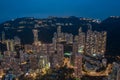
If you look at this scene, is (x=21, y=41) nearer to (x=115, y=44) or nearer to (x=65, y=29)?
(x=65, y=29)

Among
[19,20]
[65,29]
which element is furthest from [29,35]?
[19,20]

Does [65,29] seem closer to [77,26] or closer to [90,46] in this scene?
[77,26]

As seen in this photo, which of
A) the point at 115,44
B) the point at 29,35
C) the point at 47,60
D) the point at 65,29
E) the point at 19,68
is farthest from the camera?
the point at 65,29

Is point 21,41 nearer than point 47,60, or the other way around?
point 47,60

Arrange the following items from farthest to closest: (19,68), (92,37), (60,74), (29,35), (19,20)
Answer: (19,20)
(29,35)
(92,37)
(19,68)
(60,74)

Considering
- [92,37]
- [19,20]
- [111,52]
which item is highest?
[19,20]

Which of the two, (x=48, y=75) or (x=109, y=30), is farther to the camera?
(x=109, y=30)

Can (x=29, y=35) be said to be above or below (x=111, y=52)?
above

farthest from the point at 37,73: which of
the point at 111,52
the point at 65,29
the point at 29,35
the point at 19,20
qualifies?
the point at 19,20

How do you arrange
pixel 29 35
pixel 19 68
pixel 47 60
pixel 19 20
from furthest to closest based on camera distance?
pixel 19 20 → pixel 29 35 → pixel 47 60 → pixel 19 68
